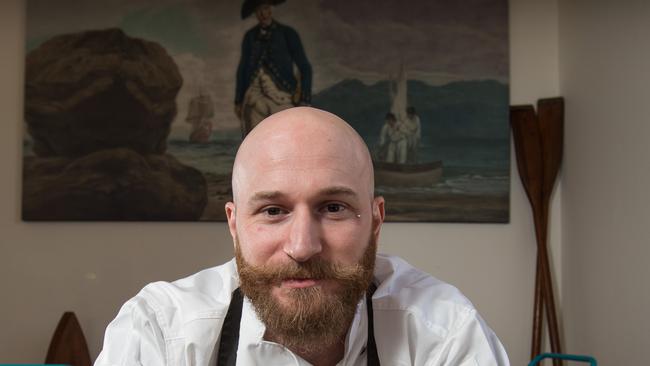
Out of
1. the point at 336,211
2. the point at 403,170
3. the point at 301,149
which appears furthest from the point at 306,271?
the point at 403,170

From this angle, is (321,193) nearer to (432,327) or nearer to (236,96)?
(432,327)

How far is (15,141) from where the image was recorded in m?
3.91

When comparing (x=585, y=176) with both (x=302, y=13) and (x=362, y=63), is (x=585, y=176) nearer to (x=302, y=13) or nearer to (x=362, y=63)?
(x=362, y=63)

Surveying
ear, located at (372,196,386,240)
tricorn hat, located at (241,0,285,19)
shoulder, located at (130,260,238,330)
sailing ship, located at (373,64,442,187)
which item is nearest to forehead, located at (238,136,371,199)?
ear, located at (372,196,386,240)

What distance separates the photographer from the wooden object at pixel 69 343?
12.0ft

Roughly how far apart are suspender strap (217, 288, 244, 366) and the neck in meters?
0.09

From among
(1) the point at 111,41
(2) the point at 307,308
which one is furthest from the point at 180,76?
(2) the point at 307,308

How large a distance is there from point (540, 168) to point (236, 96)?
5.95 ft

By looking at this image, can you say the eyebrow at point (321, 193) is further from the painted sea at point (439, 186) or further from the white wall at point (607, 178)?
the painted sea at point (439, 186)

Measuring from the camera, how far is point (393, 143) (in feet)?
12.9

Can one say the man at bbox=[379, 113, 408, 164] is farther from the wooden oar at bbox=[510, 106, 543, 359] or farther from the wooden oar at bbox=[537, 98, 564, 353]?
the wooden oar at bbox=[537, 98, 564, 353]

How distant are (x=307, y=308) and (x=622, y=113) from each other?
2378 mm

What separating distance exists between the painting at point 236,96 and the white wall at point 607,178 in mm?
400

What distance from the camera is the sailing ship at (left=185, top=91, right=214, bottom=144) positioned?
3.93 m
